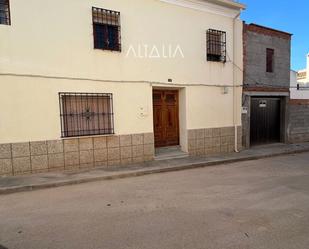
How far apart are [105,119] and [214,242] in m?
4.85

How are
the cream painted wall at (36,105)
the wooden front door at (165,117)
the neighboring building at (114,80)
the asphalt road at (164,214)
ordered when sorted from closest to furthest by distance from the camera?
the asphalt road at (164,214) → the cream painted wall at (36,105) → the neighboring building at (114,80) → the wooden front door at (165,117)

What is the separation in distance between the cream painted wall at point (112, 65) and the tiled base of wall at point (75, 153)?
26 centimetres

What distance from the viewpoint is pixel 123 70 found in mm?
7078

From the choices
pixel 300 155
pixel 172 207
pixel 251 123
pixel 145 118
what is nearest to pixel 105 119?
pixel 145 118

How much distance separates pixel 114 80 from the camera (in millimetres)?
6953

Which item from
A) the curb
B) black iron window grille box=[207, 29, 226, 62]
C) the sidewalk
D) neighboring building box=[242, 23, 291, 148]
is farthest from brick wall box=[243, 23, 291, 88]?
the curb

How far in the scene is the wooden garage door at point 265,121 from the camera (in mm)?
10336

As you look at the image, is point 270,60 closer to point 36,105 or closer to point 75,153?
point 75,153

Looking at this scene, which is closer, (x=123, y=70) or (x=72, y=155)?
(x=72, y=155)

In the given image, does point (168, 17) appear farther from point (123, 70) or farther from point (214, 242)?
point (214, 242)

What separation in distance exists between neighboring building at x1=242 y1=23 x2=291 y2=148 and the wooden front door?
3066 millimetres

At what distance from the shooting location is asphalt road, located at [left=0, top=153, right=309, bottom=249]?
3.03m

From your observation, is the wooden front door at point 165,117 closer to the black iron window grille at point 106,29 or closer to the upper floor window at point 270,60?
the black iron window grille at point 106,29

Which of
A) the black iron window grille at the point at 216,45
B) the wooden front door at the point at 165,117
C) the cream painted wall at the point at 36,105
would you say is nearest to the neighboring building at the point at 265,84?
the black iron window grille at the point at 216,45
